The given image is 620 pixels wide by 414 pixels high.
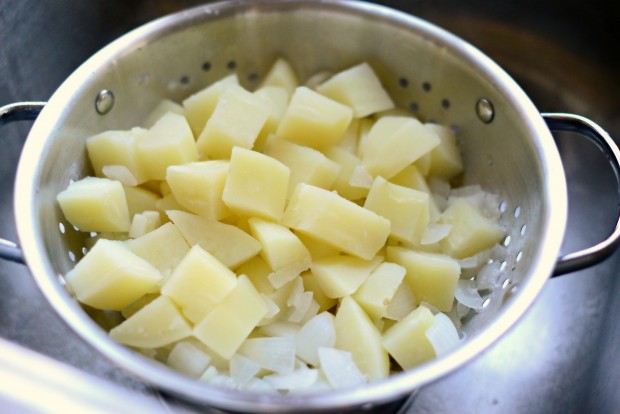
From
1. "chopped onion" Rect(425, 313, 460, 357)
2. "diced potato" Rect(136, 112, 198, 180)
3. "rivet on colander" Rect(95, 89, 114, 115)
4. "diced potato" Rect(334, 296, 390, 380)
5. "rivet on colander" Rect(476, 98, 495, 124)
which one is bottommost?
"diced potato" Rect(334, 296, 390, 380)

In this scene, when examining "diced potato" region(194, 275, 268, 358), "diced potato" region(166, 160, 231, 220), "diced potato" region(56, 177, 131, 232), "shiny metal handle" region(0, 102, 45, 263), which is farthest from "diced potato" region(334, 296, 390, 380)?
"shiny metal handle" region(0, 102, 45, 263)

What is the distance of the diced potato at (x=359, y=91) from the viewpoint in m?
1.03

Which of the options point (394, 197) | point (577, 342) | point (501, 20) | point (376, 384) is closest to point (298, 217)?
point (394, 197)

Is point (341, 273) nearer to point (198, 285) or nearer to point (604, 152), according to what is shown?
point (198, 285)

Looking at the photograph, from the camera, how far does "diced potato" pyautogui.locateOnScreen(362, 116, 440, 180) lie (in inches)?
37.4

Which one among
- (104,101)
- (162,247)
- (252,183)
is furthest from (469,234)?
(104,101)

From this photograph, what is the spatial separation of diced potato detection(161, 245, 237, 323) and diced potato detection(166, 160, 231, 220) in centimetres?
10

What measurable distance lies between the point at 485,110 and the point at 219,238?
0.43 meters

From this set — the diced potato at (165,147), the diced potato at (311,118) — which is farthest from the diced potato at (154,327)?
the diced potato at (311,118)

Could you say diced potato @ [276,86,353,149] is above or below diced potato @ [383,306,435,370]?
above

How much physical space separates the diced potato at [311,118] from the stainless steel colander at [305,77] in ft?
0.48

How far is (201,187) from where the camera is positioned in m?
0.87

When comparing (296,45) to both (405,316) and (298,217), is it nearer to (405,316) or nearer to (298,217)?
(298,217)

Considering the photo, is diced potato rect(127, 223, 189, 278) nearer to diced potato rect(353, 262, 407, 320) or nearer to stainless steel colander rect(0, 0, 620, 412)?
stainless steel colander rect(0, 0, 620, 412)
